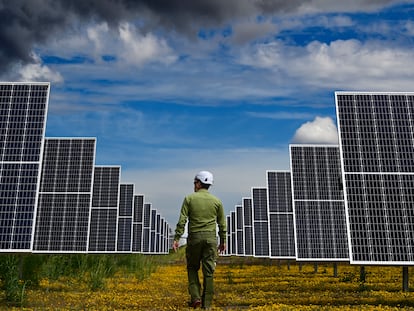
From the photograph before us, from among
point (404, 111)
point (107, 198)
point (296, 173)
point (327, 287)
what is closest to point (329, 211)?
point (296, 173)

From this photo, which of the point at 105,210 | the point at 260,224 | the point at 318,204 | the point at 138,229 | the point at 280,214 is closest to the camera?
the point at 318,204

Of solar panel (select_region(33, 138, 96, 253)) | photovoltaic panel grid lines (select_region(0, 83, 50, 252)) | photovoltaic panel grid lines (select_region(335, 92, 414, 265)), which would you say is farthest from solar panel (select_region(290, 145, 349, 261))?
solar panel (select_region(33, 138, 96, 253))

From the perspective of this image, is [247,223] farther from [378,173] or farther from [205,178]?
[205,178]

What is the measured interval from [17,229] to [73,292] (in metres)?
2.81

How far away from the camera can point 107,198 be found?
3225 centimetres

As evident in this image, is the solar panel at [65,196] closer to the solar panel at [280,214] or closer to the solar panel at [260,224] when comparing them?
the solar panel at [280,214]

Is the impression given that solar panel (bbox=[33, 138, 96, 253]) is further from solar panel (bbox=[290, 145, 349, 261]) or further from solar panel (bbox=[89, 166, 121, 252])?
solar panel (bbox=[290, 145, 349, 261])

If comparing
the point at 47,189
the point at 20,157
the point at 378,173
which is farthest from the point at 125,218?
the point at 378,173

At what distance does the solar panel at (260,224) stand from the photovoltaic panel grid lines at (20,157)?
22080 millimetres

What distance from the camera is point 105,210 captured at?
31875 mm

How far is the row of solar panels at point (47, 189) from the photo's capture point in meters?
14.4

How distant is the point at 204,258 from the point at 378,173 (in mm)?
5846

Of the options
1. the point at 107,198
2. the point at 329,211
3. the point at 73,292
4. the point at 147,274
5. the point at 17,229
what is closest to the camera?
the point at 73,292

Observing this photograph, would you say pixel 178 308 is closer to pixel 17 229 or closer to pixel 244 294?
pixel 244 294
